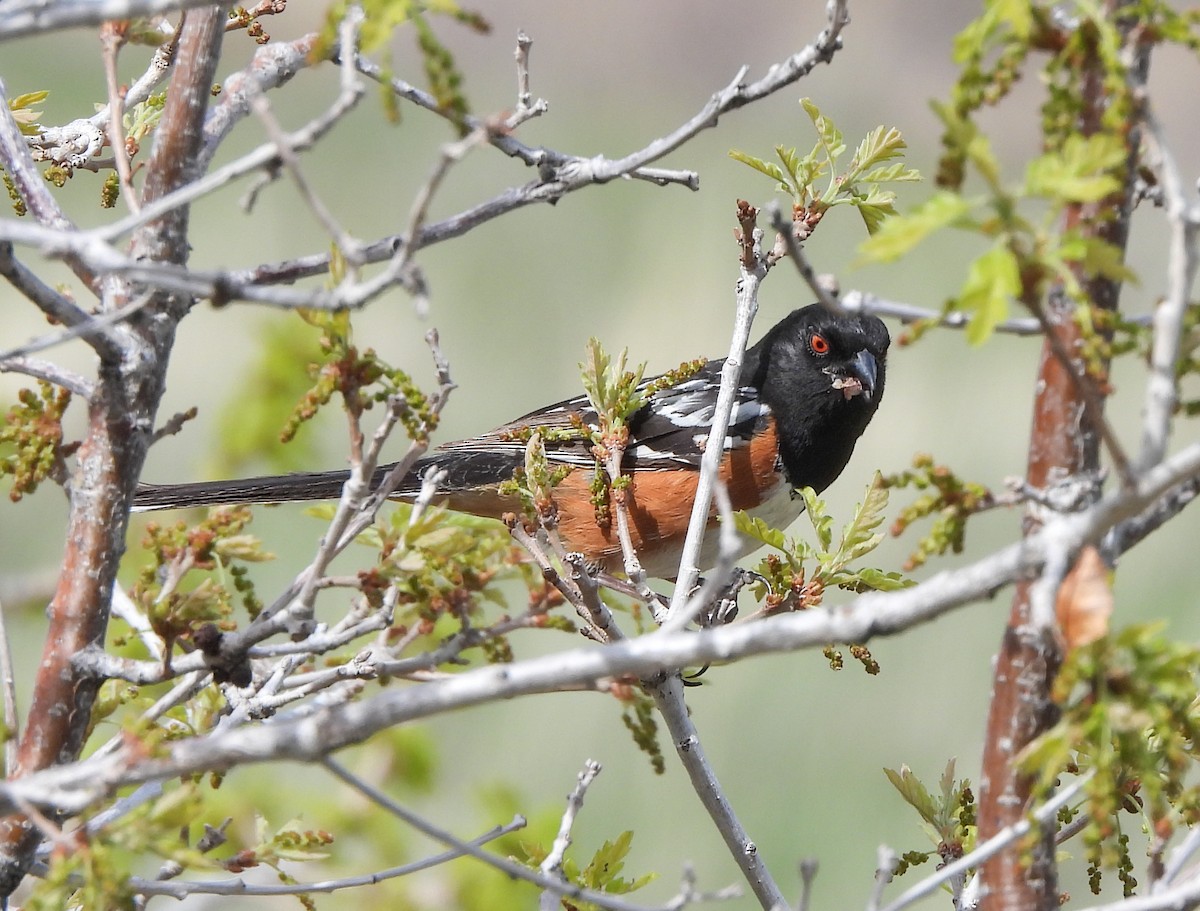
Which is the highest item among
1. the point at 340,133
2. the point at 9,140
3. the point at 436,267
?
the point at 340,133

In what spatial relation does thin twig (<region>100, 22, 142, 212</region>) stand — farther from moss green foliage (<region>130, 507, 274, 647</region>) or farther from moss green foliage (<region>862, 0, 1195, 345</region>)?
moss green foliage (<region>862, 0, 1195, 345</region>)

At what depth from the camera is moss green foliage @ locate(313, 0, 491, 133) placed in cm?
100

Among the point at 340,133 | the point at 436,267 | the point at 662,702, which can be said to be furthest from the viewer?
the point at 340,133

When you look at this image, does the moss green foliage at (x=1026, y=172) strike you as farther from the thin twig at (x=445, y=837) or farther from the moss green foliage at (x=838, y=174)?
the moss green foliage at (x=838, y=174)

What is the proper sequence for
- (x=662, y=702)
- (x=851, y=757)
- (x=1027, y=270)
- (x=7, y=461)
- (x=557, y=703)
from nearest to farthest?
(x=1027, y=270), (x=7, y=461), (x=662, y=702), (x=851, y=757), (x=557, y=703)

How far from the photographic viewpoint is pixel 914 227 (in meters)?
0.95

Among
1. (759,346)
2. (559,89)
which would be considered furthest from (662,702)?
(559,89)

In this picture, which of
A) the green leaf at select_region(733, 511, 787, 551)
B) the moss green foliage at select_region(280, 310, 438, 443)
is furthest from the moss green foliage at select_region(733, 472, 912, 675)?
the moss green foliage at select_region(280, 310, 438, 443)

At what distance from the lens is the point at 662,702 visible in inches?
80.9

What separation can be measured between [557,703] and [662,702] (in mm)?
4343

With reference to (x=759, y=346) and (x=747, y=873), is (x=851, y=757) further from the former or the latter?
(x=747, y=873)

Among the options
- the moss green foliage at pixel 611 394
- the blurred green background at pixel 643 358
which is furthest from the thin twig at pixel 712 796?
the blurred green background at pixel 643 358

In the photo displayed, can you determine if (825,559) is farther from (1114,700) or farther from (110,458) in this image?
(110,458)

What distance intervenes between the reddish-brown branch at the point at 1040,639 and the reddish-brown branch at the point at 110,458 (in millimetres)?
1046
